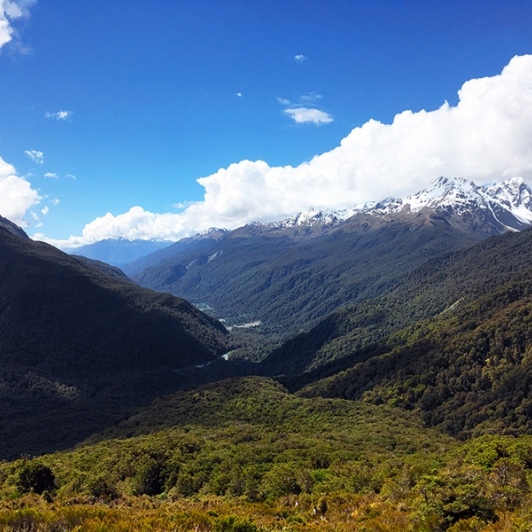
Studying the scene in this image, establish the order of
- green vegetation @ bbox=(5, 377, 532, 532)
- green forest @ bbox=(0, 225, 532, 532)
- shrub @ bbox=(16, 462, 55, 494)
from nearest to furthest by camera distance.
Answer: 1. green vegetation @ bbox=(5, 377, 532, 532)
2. green forest @ bbox=(0, 225, 532, 532)
3. shrub @ bbox=(16, 462, 55, 494)

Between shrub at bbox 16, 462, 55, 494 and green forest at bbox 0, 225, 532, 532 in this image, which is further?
shrub at bbox 16, 462, 55, 494

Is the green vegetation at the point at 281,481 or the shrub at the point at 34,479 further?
the shrub at the point at 34,479

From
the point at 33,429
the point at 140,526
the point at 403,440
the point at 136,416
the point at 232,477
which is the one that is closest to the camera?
the point at 140,526

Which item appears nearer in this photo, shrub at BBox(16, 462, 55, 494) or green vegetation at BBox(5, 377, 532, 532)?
green vegetation at BBox(5, 377, 532, 532)

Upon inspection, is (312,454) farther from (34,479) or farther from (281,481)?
(34,479)

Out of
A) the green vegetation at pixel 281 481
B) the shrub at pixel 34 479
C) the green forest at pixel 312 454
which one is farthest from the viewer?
the shrub at pixel 34 479

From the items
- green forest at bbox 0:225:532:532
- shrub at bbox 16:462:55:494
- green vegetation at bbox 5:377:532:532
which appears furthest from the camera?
shrub at bbox 16:462:55:494

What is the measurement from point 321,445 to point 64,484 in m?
47.4

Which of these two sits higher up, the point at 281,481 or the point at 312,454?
the point at 281,481

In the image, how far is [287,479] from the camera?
2275 inches

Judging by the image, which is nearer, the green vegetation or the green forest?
the green vegetation

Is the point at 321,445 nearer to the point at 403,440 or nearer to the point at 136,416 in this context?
the point at 403,440

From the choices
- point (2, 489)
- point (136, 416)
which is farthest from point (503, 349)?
point (2, 489)

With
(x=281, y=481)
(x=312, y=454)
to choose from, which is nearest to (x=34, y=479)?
(x=281, y=481)
